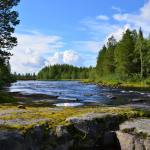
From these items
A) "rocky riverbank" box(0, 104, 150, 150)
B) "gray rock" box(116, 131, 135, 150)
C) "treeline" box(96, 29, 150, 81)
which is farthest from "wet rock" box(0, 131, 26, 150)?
"treeline" box(96, 29, 150, 81)

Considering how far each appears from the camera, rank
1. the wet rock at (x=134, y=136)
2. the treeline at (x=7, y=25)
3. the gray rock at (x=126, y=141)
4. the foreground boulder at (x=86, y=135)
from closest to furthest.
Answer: the foreground boulder at (x=86, y=135), the wet rock at (x=134, y=136), the gray rock at (x=126, y=141), the treeline at (x=7, y=25)

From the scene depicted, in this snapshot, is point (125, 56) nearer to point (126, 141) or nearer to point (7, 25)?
point (7, 25)

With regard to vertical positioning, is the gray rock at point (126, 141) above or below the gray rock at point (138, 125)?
below

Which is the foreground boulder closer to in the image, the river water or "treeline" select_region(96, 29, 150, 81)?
the river water

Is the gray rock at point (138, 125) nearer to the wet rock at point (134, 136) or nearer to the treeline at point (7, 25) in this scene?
the wet rock at point (134, 136)

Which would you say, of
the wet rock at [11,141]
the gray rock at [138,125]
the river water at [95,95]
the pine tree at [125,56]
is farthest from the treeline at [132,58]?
the wet rock at [11,141]

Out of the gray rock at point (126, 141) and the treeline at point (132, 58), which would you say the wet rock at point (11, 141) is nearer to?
the gray rock at point (126, 141)

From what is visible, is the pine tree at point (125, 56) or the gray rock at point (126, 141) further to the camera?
the pine tree at point (125, 56)

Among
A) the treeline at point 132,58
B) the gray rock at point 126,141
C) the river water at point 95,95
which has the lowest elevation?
the gray rock at point 126,141

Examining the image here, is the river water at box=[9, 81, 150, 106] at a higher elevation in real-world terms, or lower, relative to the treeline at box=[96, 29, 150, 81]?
lower

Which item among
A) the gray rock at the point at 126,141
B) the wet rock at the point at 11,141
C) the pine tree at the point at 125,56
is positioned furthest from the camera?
the pine tree at the point at 125,56

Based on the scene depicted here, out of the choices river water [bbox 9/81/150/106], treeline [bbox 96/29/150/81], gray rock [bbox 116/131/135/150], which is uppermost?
treeline [bbox 96/29/150/81]

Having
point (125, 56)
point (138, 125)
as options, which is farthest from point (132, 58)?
point (138, 125)

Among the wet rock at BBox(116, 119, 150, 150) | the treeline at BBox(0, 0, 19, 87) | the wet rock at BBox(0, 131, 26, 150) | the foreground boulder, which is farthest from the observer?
the treeline at BBox(0, 0, 19, 87)
